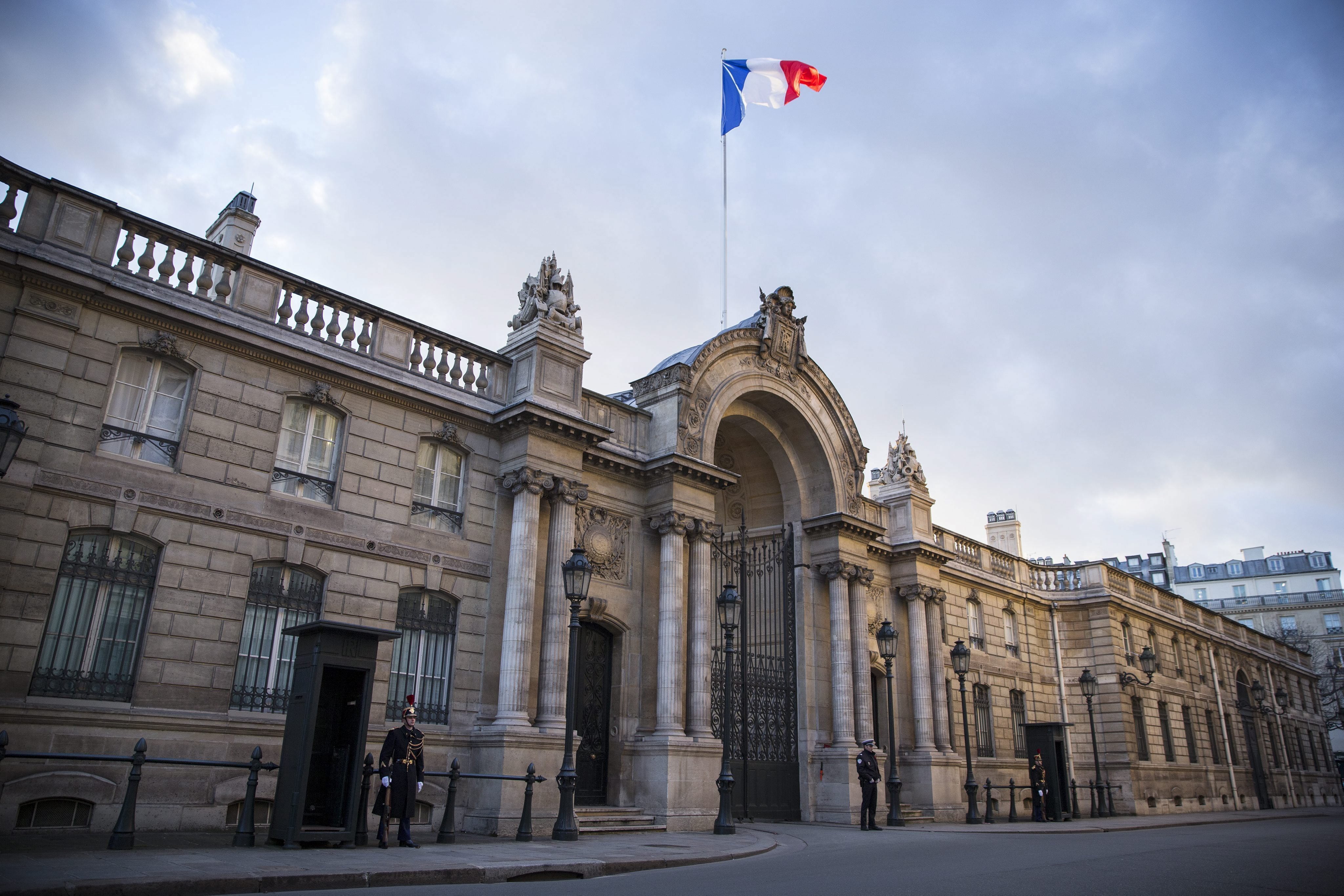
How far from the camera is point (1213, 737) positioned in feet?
141

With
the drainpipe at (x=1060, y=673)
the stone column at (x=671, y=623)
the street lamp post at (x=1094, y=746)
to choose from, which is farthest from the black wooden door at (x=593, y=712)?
the drainpipe at (x=1060, y=673)

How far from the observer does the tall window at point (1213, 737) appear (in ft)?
139

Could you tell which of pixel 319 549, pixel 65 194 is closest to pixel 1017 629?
pixel 319 549

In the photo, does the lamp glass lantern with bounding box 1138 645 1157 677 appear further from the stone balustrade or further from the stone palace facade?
the stone balustrade

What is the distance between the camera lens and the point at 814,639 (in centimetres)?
2566

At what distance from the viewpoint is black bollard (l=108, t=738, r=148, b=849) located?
1080 centimetres

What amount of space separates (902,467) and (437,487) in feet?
57.0

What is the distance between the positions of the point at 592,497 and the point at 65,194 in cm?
1121

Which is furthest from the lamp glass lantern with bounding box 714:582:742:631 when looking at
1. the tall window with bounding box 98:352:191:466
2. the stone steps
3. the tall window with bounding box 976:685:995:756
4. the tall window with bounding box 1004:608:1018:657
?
the tall window with bounding box 1004:608:1018:657

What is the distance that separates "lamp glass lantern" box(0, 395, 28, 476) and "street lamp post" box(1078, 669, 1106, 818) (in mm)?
31285

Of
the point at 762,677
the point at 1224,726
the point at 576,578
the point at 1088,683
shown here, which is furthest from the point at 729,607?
the point at 1224,726

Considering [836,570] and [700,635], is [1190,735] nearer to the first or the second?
[836,570]

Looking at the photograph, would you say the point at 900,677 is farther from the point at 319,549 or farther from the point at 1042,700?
the point at 319,549

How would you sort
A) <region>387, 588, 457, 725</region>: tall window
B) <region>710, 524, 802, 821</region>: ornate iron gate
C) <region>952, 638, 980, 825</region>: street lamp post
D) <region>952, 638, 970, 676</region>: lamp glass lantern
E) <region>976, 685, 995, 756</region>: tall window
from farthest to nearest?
<region>976, 685, 995, 756</region>: tall window → <region>952, 638, 970, 676</region>: lamp glass lantern → <region>952, 638, 980, 825</region>: street lamp post → <region>710, 524, 802, 821</region>: ornate iron gate → <region>387, 588, 457, 725</region>: tall window
